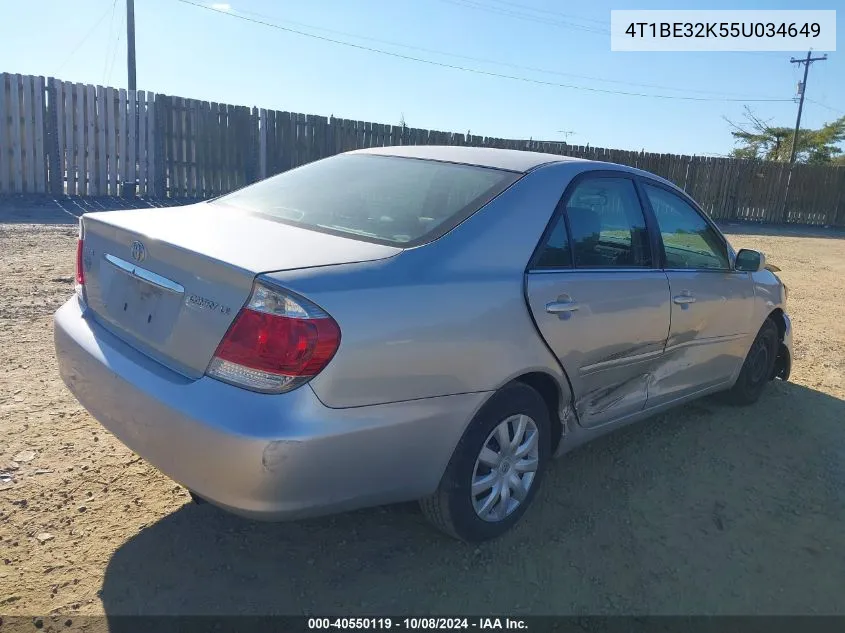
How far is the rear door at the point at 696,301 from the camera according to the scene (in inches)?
145

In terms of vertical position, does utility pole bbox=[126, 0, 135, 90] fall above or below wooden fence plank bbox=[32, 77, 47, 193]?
above

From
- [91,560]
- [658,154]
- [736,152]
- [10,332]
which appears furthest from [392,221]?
[736,152]

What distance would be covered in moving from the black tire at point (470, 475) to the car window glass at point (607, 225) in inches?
27.8

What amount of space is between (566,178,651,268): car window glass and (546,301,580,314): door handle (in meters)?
0.23

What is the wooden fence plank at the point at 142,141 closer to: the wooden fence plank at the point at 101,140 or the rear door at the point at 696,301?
the wooden fence plank at the point at 101,140

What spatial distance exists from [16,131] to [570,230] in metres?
11.3

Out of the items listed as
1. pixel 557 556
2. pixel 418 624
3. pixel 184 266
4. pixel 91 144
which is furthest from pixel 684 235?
pixel 91 144

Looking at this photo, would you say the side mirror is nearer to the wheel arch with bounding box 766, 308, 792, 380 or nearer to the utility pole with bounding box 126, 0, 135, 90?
the wheel arch with bounding box 766, 308, 792, 380

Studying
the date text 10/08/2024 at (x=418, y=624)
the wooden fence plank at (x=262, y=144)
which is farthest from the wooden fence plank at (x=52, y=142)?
the date text 10/08/2024 at (x=418, y=624)

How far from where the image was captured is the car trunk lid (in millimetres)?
2217

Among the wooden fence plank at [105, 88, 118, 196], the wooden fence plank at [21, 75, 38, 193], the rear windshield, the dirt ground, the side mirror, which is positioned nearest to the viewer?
the dirt ground

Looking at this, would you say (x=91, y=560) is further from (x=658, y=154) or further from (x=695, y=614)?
(x=658, y=154)

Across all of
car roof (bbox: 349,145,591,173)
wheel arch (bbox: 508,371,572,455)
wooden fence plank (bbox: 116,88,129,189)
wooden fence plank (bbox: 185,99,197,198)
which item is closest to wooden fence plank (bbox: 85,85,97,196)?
wooden fence plank (bbox: 116,88,129,189)

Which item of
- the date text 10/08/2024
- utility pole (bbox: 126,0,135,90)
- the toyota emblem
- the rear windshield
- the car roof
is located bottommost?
the date text 10/08/2024
